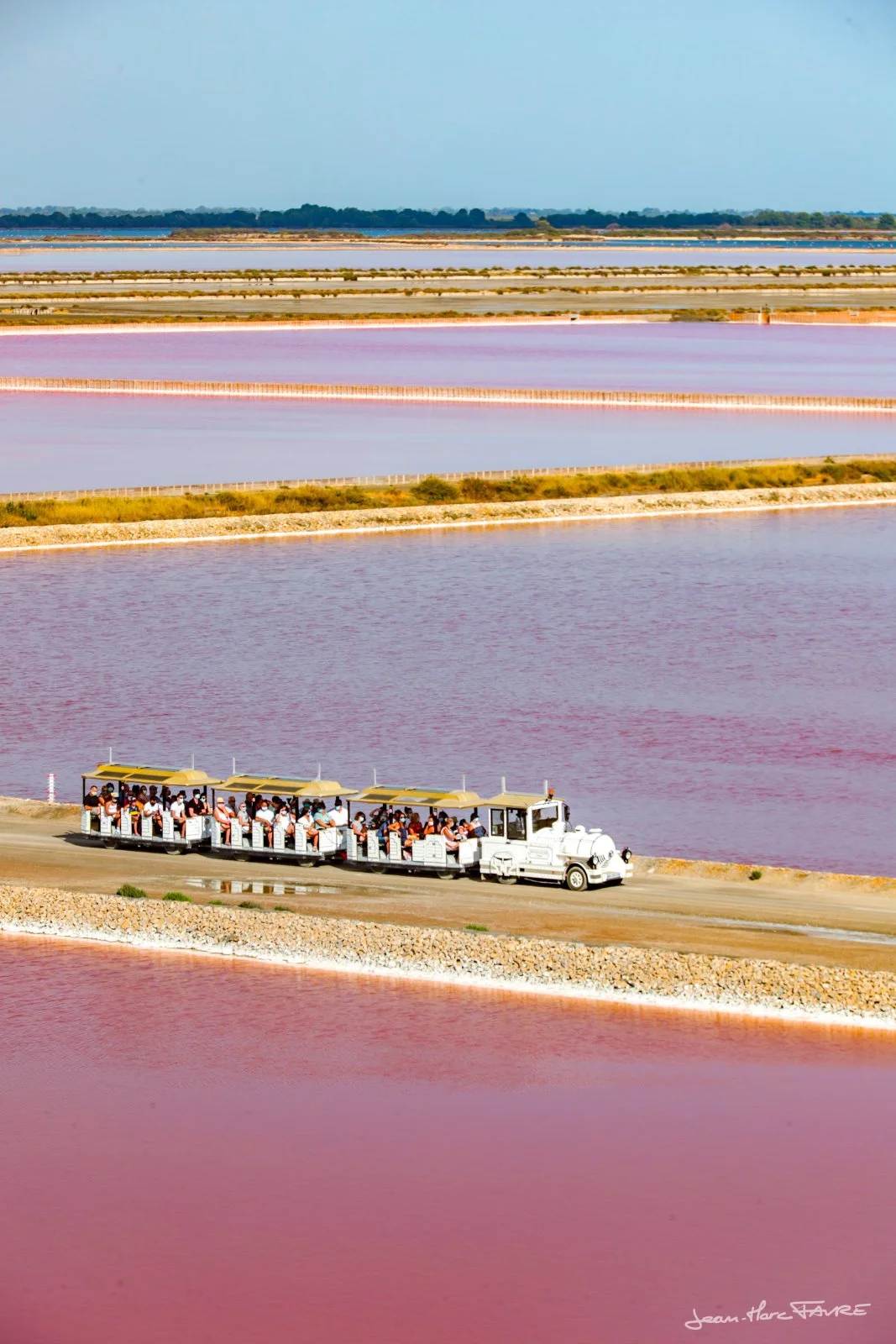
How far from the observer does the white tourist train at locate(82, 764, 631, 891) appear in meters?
33.3

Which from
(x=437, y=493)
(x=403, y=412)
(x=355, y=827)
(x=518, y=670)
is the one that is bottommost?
(x=518, y=670)

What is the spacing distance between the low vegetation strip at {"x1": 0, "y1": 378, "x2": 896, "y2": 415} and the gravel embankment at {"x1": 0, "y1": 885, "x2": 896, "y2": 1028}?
82130 mm

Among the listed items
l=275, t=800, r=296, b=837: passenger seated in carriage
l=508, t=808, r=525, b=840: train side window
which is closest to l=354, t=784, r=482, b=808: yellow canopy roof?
l=508, t=808, r=525, b=840: train side window

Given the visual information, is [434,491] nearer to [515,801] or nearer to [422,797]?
[422,797]

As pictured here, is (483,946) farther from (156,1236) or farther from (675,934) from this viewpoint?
(156,1236)

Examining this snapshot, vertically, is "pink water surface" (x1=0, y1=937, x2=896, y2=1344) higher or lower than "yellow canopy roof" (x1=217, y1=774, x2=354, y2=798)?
lower

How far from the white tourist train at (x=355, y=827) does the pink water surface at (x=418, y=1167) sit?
412cm

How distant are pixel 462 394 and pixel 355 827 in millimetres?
82131

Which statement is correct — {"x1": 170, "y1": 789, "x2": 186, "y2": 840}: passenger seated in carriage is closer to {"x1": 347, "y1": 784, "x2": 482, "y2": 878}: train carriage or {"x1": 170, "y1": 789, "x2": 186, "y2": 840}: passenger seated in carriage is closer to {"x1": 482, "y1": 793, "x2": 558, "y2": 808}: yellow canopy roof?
{"x1": 347, "y1": 784, "x2": 482, "y2": 878}: train carriage

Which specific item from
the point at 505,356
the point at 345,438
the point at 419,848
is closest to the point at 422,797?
the point at 419,848

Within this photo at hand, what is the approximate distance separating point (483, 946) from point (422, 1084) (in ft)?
13.3

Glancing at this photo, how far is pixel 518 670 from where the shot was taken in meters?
53.1
